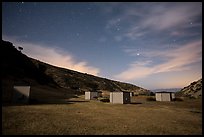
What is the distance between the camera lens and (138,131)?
11398mm

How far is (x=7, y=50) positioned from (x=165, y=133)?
234 feet

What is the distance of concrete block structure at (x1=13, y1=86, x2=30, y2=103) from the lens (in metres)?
27.2

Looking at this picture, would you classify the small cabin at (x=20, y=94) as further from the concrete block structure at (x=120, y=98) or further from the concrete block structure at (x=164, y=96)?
the concrete block structure at (x=164, y=96)

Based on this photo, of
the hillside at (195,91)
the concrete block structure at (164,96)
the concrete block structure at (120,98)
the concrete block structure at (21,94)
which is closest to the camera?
the concrete block structure at (21,94)

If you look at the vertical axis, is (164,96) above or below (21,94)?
below

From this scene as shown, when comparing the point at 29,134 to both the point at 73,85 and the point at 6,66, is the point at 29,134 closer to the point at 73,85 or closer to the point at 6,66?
the point at 6,66

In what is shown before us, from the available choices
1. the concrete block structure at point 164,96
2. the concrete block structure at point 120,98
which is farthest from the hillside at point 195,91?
the concrete block structure at point 120,98

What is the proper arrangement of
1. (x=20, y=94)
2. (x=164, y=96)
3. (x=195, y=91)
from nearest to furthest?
(x=20, y=94)
(x=164, y=96)
(x=195, y=91)

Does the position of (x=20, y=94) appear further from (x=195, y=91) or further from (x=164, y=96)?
(x=195, y=91)

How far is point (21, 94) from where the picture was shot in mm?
27406

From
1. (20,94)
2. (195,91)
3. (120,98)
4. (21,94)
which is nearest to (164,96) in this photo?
(120,98)

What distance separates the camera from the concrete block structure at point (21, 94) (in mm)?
27172

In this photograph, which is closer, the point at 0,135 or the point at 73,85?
the point at 0,135

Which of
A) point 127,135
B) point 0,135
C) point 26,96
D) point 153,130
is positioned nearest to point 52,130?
point 0,135
